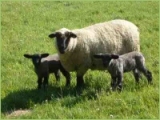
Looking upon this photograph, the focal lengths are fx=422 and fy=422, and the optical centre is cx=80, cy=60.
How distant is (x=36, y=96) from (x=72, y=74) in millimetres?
1856

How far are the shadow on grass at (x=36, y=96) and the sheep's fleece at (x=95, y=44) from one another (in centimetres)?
63

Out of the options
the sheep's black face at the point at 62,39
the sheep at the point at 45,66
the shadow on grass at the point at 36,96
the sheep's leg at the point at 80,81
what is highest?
the sheep's black face at the point at 62,39

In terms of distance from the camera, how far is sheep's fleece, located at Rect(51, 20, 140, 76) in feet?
34.0

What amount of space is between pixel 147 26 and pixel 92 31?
598 centimetres

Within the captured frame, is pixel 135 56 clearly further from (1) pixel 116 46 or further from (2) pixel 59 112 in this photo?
(2) pixel 59 112

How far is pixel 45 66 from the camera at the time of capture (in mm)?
10680

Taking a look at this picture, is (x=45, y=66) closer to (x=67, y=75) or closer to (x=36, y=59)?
(x=36, y=59)

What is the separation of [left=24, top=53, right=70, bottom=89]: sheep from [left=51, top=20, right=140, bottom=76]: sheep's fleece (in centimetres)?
43

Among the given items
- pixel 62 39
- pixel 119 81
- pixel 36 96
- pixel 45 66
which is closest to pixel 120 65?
pixel 119 81

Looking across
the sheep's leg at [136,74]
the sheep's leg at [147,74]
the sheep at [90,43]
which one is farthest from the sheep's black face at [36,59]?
the sheep's leg at [147,74]

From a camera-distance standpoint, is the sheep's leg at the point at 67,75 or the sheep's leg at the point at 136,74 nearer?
the sheep's leg at the point at 136,74

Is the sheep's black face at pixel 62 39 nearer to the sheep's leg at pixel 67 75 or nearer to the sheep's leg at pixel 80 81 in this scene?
the sheep's leg at pixel 80 81

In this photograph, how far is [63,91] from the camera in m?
10.1

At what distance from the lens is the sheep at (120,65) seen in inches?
379
